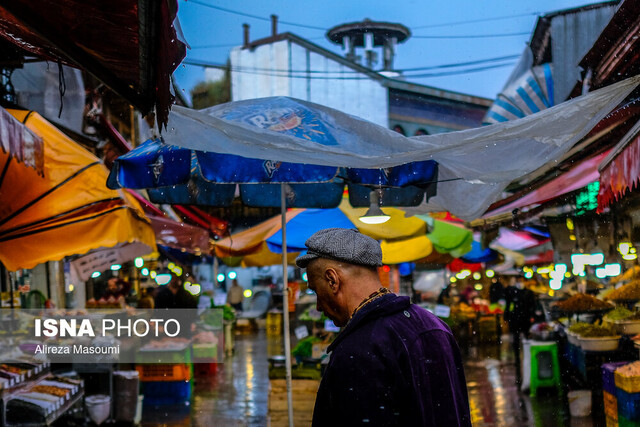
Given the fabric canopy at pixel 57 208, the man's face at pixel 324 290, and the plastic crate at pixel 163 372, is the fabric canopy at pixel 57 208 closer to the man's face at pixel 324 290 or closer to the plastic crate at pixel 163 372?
the man's face at pixel 324 290

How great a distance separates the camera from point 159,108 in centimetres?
376

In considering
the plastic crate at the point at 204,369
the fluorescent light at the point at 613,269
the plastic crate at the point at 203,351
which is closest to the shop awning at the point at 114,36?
the plastic crate at the point at 203,351

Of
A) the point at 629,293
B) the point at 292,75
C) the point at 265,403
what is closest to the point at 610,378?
the point at 629,293

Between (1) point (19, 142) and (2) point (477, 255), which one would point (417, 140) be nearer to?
(1) point (19, 142)

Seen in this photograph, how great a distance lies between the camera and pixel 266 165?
5.98 meters

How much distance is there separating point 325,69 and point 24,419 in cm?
2287

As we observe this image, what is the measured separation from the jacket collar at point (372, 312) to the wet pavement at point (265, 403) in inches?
282

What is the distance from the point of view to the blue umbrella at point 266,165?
4820 mm

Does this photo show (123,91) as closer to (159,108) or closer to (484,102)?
(159,108)

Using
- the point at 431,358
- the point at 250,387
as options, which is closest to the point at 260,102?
the point at 431,358

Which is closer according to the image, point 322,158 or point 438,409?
point 438,409

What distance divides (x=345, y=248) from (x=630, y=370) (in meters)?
5.62

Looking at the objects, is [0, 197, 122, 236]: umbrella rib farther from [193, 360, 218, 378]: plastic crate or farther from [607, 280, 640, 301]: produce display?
[193, 360, 218, 378]: plastic crate

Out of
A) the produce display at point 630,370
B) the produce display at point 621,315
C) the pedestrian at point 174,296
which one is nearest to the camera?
the produce display at point 630,370
